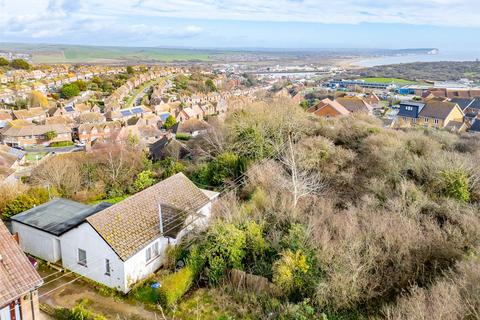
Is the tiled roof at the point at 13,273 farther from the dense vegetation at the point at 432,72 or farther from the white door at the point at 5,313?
the dense vegetation at the point at 432,72

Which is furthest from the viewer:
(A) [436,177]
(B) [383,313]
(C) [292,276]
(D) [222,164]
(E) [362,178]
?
(D) [222,164]

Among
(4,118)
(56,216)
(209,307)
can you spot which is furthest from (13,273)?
(4,118)

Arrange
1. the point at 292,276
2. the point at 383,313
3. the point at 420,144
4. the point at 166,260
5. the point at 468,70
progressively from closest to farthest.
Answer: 1. the point at 383,313
2. the point at 292,276
3. the point at 166,260
4. the point at 420,144
5. the point at 468,70

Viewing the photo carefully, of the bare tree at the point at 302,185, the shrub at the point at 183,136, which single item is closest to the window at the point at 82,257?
the bare tree at the point at 302,185

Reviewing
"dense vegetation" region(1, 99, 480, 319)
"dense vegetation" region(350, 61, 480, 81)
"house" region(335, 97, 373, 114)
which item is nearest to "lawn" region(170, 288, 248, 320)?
"dense vegetation" region(1, 99, 480, 319)

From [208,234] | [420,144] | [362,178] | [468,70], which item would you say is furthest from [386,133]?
[468,70]

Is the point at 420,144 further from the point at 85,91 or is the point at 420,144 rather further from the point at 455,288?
the point at 85,91

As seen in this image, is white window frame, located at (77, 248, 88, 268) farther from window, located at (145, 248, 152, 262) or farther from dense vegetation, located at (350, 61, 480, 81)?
dense vegetation, located at (350, 61, 480, 81)

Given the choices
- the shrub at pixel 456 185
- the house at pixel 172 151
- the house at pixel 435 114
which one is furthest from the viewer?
the house at pixel 435 114
